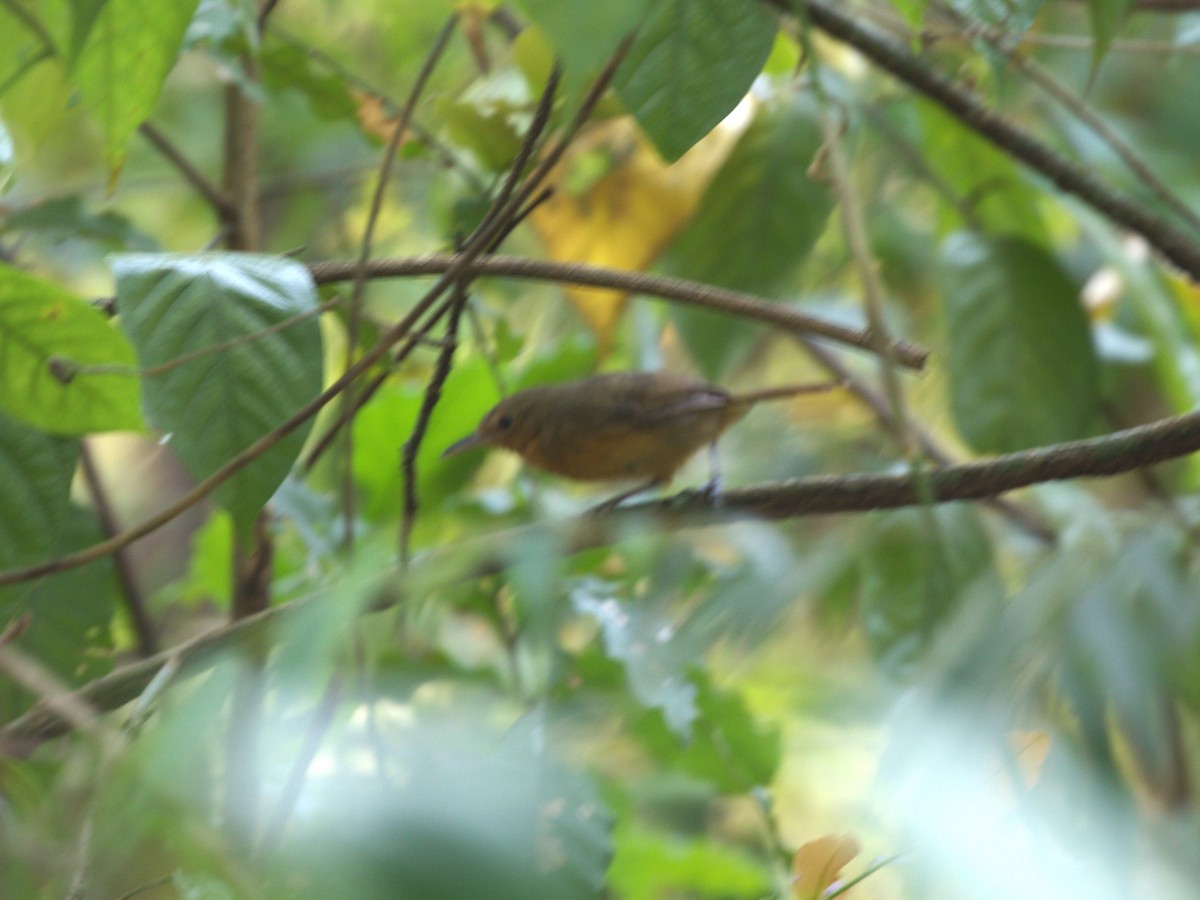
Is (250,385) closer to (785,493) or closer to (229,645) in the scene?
(229,645)

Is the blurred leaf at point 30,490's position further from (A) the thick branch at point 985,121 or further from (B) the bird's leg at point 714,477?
(A) the thick branch at point 985,121

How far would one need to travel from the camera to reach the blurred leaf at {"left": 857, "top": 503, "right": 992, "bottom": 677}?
200 centimetres

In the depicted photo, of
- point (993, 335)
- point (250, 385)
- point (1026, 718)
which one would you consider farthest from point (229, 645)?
point (993, 335)

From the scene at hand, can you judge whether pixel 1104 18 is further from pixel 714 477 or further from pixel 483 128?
pixel 714 477

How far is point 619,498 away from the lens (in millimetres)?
2457

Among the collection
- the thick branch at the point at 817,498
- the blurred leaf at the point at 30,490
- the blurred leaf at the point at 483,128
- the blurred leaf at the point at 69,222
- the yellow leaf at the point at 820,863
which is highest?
the blurred leaf at the point at 483,128

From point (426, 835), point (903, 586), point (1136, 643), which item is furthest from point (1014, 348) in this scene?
point (426, 835)

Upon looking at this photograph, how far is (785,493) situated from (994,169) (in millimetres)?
1500

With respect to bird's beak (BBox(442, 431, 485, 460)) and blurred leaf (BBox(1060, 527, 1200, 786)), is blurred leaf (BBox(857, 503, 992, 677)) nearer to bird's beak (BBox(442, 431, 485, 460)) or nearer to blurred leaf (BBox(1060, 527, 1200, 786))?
blurred leaf (BBox(1060, 527, 1200, 786))

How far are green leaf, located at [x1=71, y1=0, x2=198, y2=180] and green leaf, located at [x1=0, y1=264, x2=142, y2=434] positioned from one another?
18 cm

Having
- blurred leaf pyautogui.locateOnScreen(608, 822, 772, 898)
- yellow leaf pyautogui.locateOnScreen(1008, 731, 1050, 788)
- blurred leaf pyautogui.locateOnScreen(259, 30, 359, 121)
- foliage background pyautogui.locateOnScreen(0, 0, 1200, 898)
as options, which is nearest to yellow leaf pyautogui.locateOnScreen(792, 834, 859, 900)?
foliage background pyautogui.locateOnScreen(0, 0, 1200, 898)

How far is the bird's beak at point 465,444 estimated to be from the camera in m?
2.47

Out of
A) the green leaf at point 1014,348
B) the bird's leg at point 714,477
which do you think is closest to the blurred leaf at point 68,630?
the bird's leg at point 714,477

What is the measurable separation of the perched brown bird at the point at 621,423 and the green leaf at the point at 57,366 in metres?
1.49
